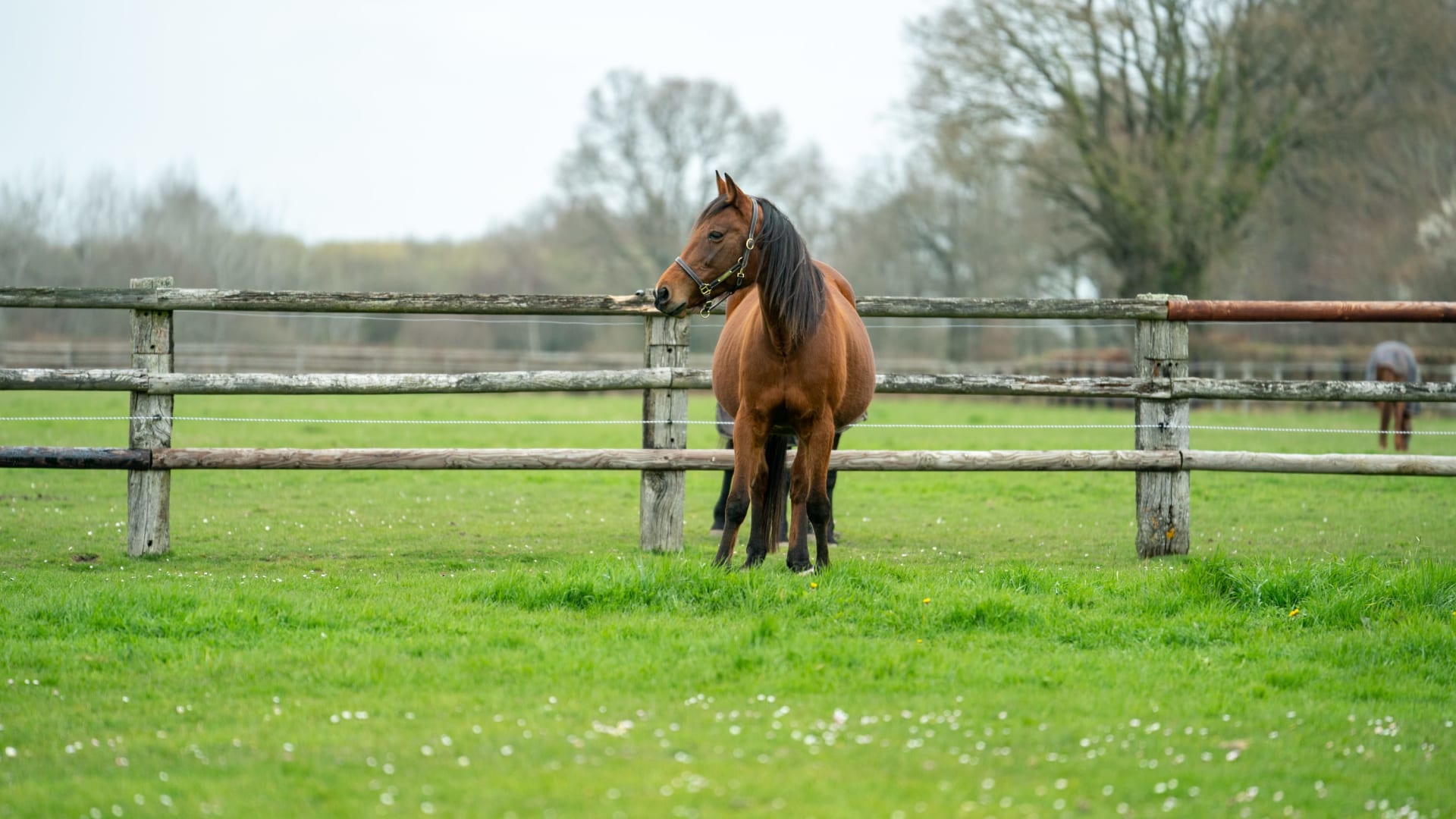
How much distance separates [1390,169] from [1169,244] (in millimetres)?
8086

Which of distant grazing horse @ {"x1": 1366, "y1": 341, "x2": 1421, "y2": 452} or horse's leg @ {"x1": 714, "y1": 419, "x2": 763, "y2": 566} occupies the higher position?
distant grazing horse @ {"x1": 1366, "y1": 341, "x2": 1421, "y2": 452}

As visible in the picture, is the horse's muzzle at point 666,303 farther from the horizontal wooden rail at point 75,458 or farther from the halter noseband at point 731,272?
the horizontal wooden rail at point 75,458

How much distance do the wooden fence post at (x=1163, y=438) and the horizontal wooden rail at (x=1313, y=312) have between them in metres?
Answer: 0.14

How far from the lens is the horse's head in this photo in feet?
18.9

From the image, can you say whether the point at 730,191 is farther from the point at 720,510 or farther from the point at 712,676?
the point at 720,510

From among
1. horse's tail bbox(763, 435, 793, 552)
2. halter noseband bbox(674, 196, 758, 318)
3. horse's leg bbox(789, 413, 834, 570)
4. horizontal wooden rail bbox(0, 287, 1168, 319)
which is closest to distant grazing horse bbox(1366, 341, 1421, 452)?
horizontal wooden rail bbox(0, 287, 1168, 319)

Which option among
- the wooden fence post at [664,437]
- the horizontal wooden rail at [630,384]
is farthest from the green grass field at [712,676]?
the horizontal wooden rail at [630,384]

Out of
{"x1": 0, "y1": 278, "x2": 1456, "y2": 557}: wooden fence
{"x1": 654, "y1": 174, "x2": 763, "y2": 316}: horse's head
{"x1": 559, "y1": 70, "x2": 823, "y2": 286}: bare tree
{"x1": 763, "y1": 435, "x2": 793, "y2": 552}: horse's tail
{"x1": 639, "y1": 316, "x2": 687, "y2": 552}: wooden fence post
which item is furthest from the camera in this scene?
{"x1": 559, "y1": 70, "x2": 823, "y2": 286}: bare tree

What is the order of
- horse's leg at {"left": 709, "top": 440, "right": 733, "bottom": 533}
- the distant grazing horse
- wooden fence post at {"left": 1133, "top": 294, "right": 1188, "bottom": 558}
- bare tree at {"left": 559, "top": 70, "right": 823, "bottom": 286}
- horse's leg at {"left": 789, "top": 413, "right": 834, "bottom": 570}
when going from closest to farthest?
horse's leg at {"left": 789, "top": 413, "right": 834, "bottom": 570} < wooden fence post at {"left": 1133, "top": 294, "right": 1188, "bottom": 558} < horse's leg at {"left": 709, "top": 440, "right": 733, "bottom": 533} < the distant grazing horse < bare tree at {"left": 559, "top": 70, "right": 823, "bottom": 286}

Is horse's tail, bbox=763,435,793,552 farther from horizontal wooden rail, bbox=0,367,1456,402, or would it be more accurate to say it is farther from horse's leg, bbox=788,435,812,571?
horizontal wooden rail, bbox=0,367,1456,402

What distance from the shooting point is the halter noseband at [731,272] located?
580 cm

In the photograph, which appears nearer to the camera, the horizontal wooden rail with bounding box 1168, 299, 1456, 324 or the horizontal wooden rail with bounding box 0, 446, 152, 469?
the horizontal wooden rail with bounding box 0, 446, 152, 469

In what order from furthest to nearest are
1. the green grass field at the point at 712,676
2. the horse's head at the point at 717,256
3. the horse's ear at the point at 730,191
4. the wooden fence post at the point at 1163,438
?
the wooden fence post at the point at 1163,438, the horse's ear at the point at 730,191, the horse's head at the point at 717,256, the green grass field at the point at 712,676

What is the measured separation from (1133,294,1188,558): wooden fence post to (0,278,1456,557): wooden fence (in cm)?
1
